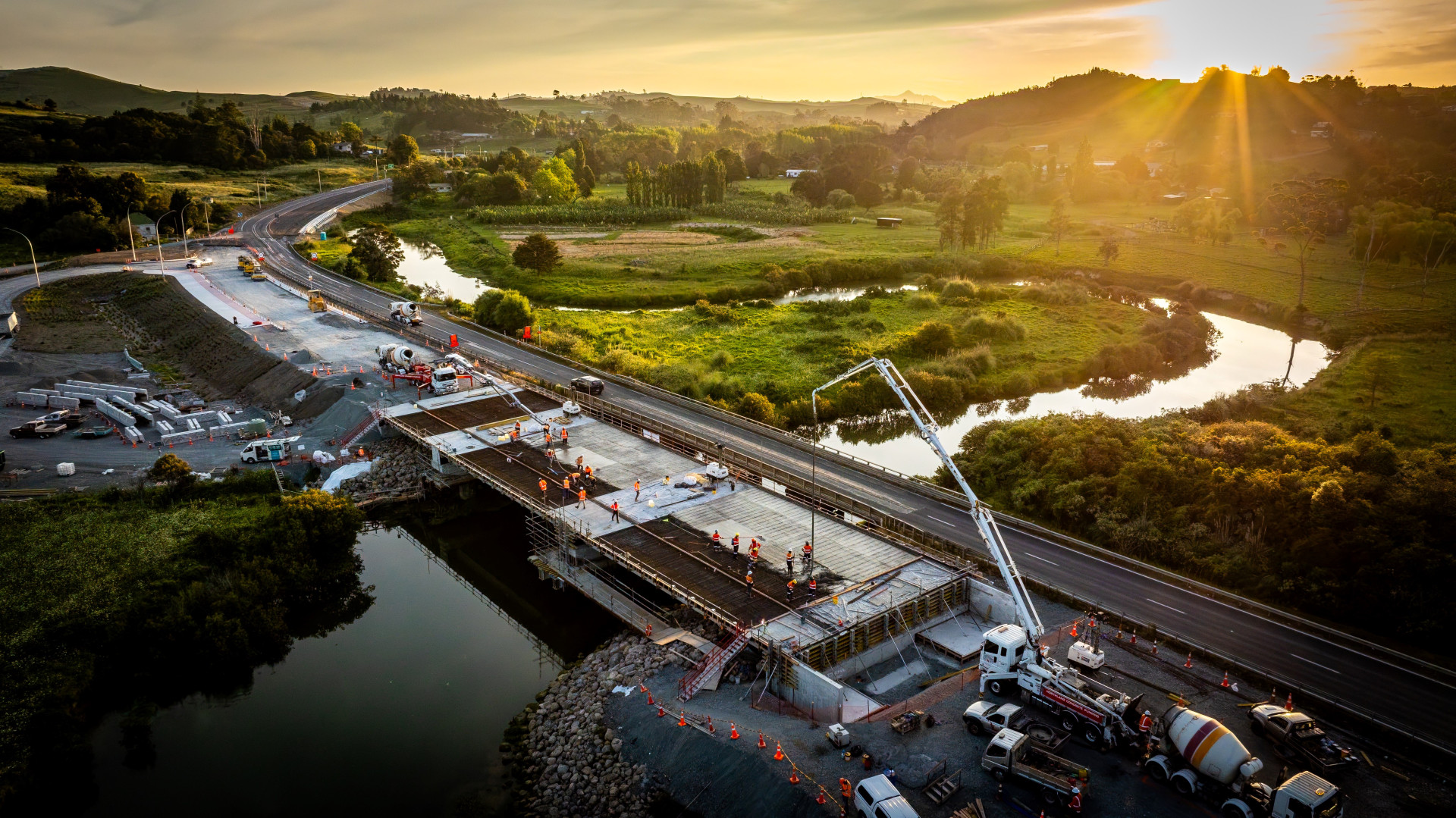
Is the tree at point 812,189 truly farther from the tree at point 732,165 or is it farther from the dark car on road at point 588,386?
the dark car on road at point 588,386

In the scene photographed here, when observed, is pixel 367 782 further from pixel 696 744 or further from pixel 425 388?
pixel 425 388

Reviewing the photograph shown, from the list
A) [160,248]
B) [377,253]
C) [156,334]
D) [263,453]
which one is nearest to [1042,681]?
[263,453]

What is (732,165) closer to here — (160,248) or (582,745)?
(160,248)

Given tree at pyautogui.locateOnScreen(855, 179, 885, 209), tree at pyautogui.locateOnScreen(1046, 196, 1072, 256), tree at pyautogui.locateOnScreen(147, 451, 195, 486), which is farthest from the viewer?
tree at pyautogui.locateOnScreen(855, 179, 885, 209)

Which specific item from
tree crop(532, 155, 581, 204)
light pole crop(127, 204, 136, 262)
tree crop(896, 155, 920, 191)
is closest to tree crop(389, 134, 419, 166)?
tree crop(532, 155, 581, 204)

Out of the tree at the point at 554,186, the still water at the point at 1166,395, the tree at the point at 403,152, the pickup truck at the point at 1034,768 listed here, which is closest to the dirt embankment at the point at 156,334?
the still water at the point at 1166,395

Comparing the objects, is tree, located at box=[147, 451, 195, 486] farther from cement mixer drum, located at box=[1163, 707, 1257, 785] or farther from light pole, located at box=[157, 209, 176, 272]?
light pole, located at box=[157, 209, 176, 272]
